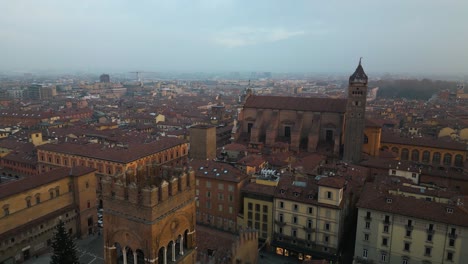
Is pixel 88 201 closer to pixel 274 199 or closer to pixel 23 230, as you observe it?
pixel 23 230

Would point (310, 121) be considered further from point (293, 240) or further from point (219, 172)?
point (293, 240)

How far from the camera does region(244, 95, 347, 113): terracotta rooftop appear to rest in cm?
7406

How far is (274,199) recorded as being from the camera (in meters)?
41.3

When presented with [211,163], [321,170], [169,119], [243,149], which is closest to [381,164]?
[321,170]

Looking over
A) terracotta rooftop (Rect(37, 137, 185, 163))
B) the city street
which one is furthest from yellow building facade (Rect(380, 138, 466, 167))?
the city street

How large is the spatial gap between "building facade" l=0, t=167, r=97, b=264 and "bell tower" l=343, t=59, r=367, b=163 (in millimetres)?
44759

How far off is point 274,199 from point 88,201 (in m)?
23.0

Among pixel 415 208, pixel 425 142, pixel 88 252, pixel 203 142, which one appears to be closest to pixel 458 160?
pixel 425 142

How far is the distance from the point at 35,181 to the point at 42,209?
3180mm

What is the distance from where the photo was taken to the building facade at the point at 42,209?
36375mm

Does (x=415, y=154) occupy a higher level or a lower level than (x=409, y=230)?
lower

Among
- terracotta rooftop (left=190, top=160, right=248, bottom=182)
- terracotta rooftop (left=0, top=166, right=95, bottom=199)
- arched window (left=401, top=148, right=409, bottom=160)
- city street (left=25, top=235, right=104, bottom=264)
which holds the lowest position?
city street (left=25, top=235, right=104, bottom=264)

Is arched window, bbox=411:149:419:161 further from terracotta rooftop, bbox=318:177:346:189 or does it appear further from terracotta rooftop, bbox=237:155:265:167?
terracotta rooftop, bbox=318:177:346:189

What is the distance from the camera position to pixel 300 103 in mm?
78000
